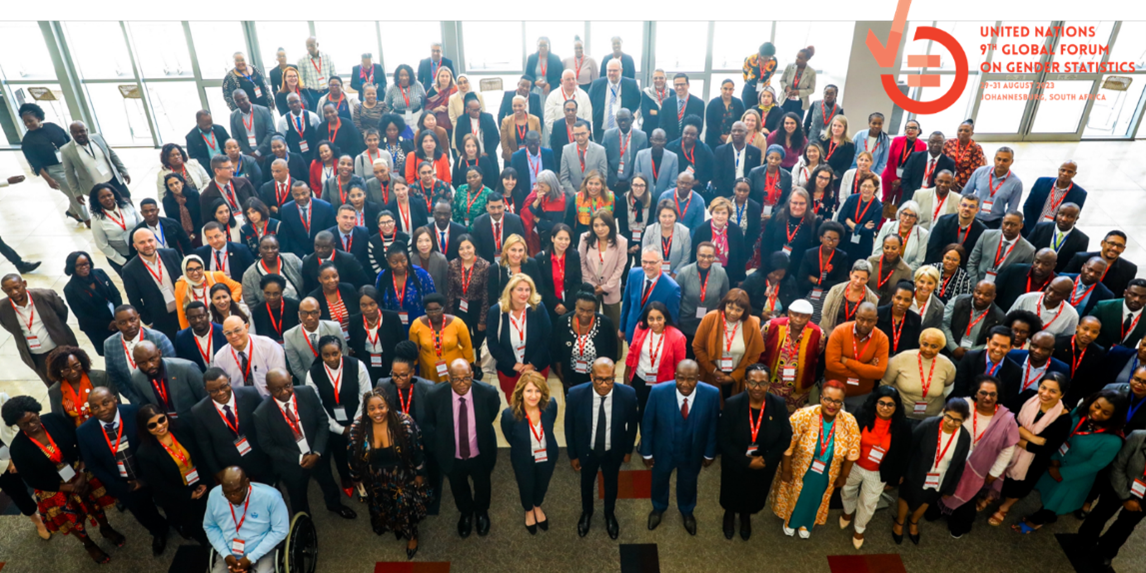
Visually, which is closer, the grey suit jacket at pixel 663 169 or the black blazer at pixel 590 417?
the black blazer at pixel 590 417

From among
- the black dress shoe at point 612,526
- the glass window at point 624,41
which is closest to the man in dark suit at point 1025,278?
the black dress shoe at point 612,526

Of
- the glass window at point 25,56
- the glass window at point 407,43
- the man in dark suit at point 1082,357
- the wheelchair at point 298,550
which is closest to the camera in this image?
the wheelchair at point 298,550

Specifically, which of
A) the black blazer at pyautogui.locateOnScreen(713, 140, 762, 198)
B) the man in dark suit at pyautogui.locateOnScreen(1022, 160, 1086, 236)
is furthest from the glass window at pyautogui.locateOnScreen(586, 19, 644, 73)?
the man in dark suit at pyautogui.locateOnScreen(1022, 160, 1086, 236)

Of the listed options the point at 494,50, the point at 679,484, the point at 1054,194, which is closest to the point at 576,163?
the point at 679,484

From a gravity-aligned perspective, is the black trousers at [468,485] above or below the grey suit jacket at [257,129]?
below

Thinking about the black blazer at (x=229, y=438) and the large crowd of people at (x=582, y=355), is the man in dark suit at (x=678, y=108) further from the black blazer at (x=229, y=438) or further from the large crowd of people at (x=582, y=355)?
the black blazer at (x=229, y=438)

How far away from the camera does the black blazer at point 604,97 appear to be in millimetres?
9695

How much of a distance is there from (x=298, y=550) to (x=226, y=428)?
1011 millimetres

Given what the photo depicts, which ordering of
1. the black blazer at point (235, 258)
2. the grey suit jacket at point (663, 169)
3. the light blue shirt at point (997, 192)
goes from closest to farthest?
the black blazer at point (235, 258)
the light blue shirt at point (997, 192)
the grey suit jacket at point (663, 169)

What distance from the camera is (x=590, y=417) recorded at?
504 cm

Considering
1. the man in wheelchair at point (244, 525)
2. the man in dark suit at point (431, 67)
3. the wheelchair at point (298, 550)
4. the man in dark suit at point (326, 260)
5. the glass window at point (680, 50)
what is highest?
the glass window at point (680, 50)

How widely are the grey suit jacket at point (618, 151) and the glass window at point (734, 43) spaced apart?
5.48 m

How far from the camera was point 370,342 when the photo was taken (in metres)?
5.86

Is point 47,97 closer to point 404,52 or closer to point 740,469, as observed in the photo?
point 404,52
